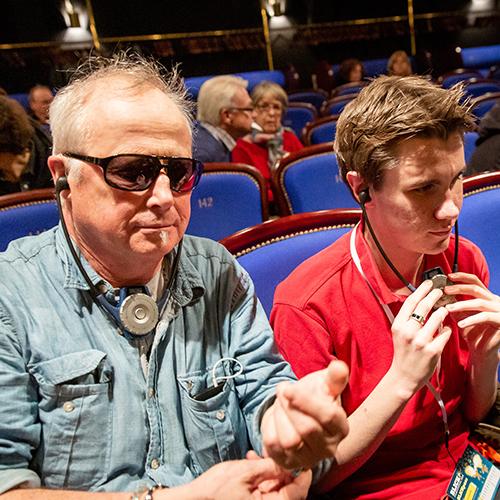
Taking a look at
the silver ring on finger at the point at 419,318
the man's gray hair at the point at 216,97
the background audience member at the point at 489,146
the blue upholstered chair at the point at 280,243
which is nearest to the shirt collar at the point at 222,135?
the man's gray hair at the point at 216,97

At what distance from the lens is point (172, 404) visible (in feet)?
3.30

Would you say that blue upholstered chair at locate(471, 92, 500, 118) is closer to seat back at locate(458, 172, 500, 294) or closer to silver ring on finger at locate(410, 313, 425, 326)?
seat back at locate(458, 172, 500, 294)

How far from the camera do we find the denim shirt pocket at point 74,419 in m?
0.91

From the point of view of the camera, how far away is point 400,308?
1131 millimetres

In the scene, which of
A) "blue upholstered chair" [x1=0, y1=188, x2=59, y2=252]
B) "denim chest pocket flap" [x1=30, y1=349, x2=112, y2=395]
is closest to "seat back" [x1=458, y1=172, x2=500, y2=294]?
"denim chest pocket flap" [x1=30, y1=349, x2=112, y2=395]

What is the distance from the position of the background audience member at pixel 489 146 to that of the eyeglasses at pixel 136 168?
1.76 m

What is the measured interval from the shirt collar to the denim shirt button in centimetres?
272

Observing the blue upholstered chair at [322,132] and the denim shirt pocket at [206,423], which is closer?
the denim shirt pocket at [206,423]

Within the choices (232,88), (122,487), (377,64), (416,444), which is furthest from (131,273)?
(377,64)

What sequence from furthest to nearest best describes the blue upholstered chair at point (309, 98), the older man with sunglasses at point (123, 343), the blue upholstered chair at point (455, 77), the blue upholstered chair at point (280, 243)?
the blue upholstered chair at point (309, 98), the blue upholstered chair at point (455, 77), the blue upholstered chair at point (280, 243), the older man with sunglasses at point (123, 343)

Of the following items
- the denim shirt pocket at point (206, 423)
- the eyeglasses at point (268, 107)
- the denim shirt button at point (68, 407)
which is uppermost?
the eyeglasses at point (268, 107)

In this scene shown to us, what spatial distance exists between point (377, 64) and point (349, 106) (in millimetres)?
11617

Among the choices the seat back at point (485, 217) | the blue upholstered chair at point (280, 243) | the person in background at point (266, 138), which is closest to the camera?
the blue upholstered chair at point (280, 243)

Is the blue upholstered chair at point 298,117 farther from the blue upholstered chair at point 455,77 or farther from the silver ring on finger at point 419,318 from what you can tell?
the silver ring on finger at point 419,318
